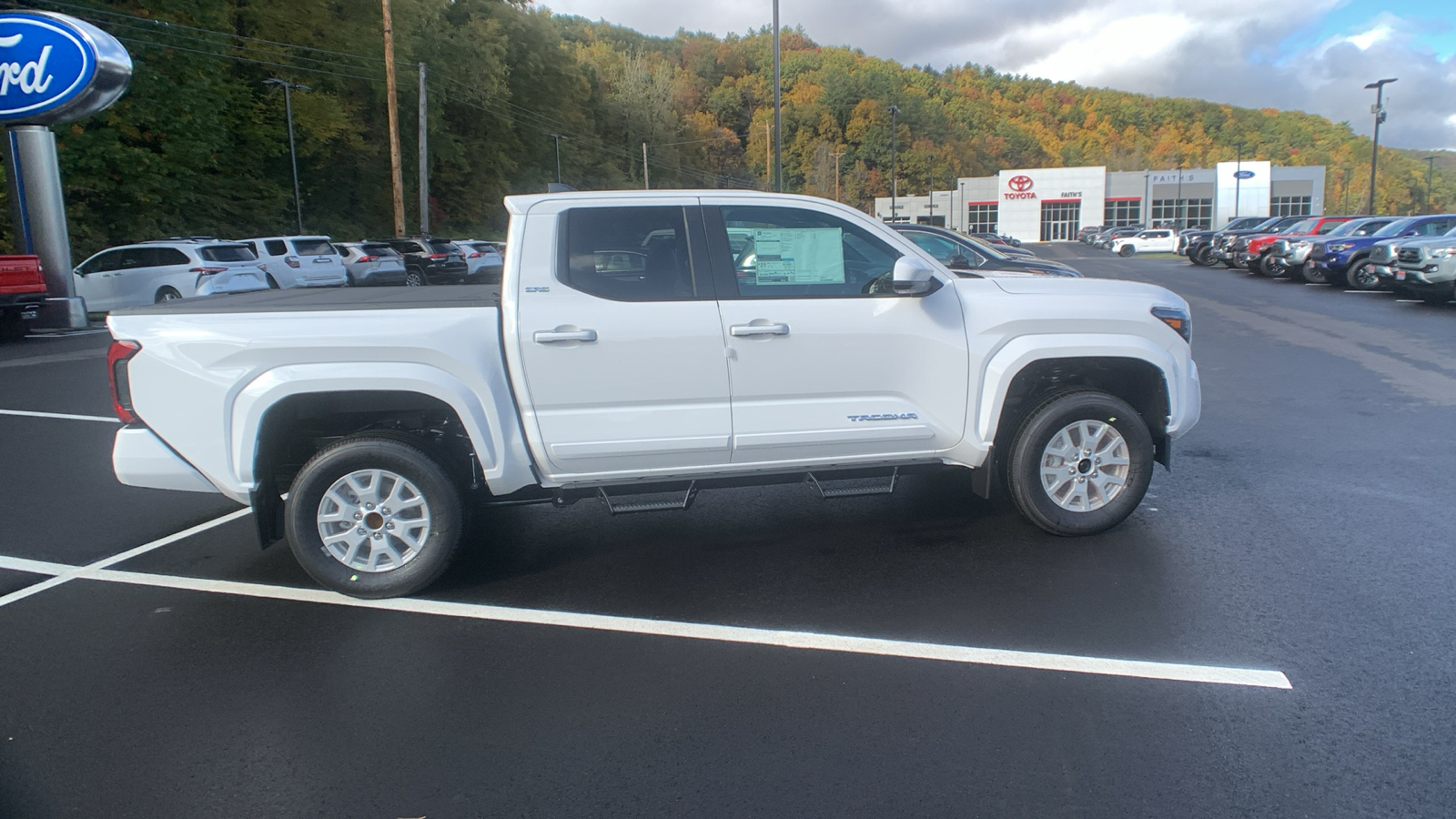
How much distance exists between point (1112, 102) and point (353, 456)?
167 m

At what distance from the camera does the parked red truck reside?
1628cm

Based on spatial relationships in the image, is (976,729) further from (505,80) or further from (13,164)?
(505,80)

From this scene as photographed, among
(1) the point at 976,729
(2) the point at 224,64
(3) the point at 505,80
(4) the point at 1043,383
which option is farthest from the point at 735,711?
(3) the point at 505,80

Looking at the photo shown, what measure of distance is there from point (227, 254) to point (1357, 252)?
81.1ft

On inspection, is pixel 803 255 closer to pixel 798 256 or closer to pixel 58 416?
pixel 798 256

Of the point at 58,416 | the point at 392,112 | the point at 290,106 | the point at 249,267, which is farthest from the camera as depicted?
the point at 290,106

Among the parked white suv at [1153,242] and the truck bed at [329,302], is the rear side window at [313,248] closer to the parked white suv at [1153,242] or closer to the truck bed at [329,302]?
the truck bed at [329,302]

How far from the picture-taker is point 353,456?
464 cm

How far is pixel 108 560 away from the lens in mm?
5496

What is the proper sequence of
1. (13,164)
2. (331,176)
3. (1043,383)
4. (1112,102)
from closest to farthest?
(1043,383), (13,164), (331,176), (1112,102)

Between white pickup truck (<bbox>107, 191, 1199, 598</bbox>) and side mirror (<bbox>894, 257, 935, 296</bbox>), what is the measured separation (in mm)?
13

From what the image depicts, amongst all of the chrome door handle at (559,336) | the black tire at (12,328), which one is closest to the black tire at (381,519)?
the chrome door handle at (559,336)

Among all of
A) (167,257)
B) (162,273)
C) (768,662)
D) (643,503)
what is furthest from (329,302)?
(167,257)

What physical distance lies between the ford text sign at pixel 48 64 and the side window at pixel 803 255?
17.0 m
